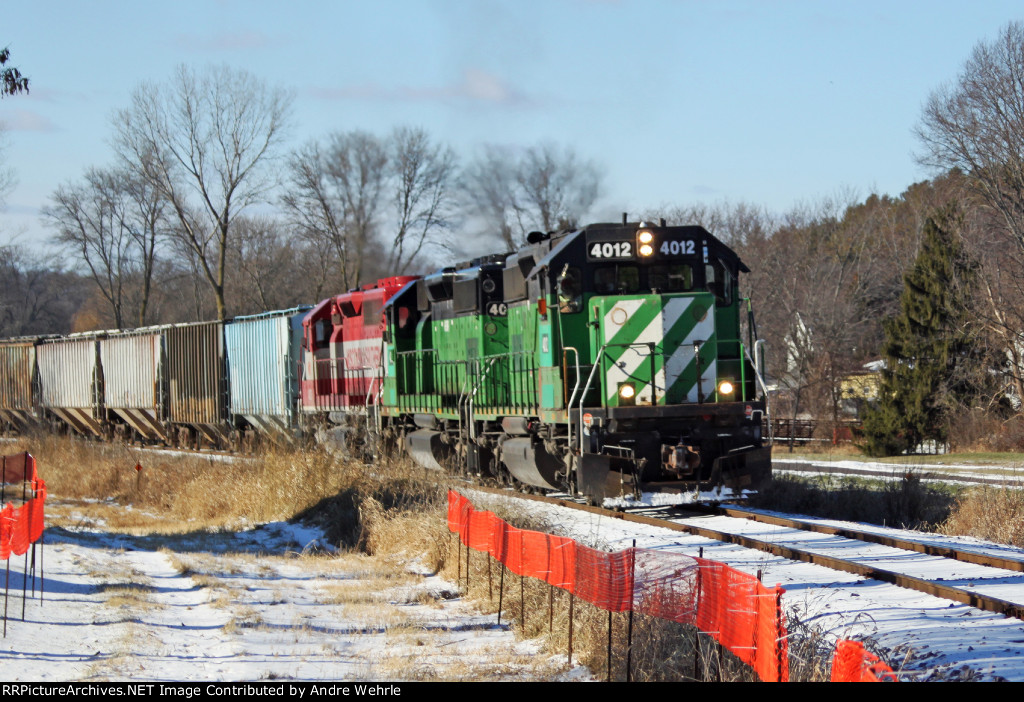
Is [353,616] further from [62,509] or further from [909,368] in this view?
[909,368]

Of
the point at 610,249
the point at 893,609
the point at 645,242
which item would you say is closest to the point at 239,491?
the point at 610,249

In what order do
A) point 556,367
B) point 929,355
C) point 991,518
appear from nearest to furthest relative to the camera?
1. point 991,518
2. point 556,367
3. point 929,355

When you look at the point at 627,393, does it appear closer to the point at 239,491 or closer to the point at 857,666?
the point at 239,491

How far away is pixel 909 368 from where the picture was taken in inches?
1166

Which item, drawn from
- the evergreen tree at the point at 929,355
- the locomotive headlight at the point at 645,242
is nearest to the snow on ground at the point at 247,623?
the locomotive headlight at the point at 645,242

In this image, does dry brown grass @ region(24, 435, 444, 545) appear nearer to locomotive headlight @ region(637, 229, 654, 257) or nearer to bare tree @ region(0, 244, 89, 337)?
locomotive headlight @ region(637, 229, 654, 257)

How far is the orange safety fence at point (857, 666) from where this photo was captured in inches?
157

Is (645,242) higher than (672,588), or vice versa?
(645,242)

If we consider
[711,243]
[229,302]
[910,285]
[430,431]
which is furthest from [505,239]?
[711,243]

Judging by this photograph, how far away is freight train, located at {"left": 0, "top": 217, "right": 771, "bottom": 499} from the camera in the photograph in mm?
Answer: 11719

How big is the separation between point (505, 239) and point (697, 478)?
43.5m

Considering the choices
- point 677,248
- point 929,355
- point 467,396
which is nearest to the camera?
point 677,248

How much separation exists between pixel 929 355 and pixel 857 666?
27.9 metres

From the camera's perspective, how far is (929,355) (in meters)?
29.7
